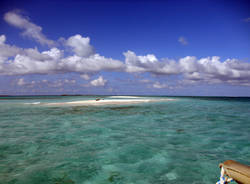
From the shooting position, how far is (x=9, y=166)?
6480mm

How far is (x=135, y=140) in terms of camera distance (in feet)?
33.9

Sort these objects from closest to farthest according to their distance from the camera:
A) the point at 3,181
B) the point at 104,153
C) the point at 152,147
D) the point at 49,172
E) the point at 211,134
→ the point at 3,181 < the point at 49,172 < the point at 104,153 < the point at 152,147 < the point at 211,134

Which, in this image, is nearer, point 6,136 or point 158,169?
point 158,169

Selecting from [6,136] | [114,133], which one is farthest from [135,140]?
[6,136]

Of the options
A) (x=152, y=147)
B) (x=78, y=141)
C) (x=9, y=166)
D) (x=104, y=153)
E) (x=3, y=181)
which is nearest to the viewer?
(x=3, y=181)

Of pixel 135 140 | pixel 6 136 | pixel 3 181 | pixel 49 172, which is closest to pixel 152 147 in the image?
pixel 135 140

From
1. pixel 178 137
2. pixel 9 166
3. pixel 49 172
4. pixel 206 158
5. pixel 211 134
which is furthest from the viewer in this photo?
pixel 211 134

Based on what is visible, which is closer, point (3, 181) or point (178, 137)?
point (3, 181)

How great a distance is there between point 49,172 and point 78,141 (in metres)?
4.13

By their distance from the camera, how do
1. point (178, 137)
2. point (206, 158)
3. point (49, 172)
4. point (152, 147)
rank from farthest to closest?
point (178, 137), point (152, 147), point (206, 158), point (49, 172)

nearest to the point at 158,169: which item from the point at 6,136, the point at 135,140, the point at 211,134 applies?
the point at 135,140

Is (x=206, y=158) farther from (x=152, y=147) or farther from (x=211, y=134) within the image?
(x=211, y=134)

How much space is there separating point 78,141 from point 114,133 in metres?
3.10

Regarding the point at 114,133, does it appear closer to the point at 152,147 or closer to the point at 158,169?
the point at 152,147
